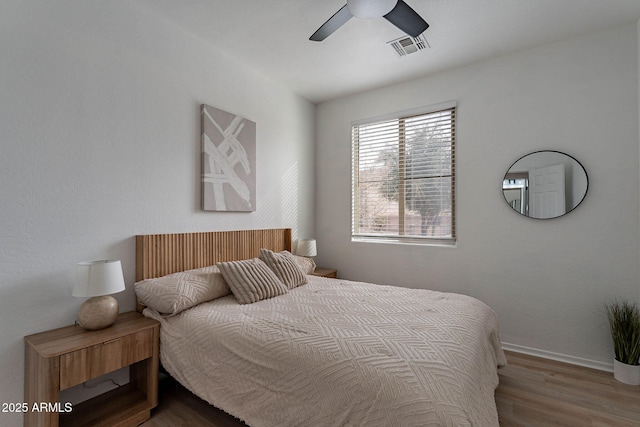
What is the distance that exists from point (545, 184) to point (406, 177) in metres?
1.31

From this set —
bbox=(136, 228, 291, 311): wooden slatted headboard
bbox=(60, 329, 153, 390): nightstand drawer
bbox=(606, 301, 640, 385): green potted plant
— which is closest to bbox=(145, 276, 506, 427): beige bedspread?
bbox=(60, 329, 153, 390): nightstand drawer

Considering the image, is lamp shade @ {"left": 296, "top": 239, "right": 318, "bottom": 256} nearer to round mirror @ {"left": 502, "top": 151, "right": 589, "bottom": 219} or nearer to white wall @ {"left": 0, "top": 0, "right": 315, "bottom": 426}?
white wall @ {"left": 0, "top": 0, "right": 315, "bottom": 426}

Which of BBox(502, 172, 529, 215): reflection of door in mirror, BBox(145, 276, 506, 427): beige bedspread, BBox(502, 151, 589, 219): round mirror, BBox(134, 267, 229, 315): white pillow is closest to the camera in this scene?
BBox(145, 276, 506, 427): beige bedspread

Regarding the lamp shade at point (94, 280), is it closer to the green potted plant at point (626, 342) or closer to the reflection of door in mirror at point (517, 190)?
the reflection of door in mirror at point (517, 190)

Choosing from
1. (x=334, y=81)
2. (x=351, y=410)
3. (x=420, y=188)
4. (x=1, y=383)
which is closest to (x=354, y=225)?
(x=420, y=188)

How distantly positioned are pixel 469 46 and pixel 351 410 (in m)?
3.03

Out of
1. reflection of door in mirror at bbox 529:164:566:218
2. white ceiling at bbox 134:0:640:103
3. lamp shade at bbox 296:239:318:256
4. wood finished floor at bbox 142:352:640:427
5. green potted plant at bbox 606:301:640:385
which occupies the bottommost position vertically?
wood finished floor at bbox 142:352:640:427

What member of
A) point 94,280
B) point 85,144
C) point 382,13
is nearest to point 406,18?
point 382,13

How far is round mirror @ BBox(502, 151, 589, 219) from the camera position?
2.59m

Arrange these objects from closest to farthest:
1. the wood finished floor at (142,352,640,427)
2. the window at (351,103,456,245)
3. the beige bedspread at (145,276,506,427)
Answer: the beige bedspread at (145,276,506,427) → the wood finished floor at (142,352,640,427) → the window at (351,103,456,245)

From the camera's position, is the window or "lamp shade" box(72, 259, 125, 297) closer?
"lamp shade" box(72, 259, 125, 297)

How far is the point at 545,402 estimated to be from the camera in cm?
203

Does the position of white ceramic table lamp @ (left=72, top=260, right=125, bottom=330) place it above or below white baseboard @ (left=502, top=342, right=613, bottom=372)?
above

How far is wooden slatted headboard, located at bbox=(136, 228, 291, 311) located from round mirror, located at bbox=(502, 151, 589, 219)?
248 centimetres
